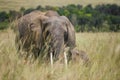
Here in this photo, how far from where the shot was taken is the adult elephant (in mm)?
5574

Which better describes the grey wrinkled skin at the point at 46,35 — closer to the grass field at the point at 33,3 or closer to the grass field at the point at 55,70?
the grass field at the point at 55,70

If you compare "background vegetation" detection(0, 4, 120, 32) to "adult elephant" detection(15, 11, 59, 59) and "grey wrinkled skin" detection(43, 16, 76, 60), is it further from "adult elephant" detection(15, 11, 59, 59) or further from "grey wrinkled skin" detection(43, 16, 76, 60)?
"grey wrinkled skin" detection(43, 16, 76, 60)

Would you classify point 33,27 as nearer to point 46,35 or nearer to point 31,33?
point 31,33

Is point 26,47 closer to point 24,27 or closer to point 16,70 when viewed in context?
point 24,27

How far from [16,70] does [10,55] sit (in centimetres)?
39

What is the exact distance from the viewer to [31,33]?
597 cm

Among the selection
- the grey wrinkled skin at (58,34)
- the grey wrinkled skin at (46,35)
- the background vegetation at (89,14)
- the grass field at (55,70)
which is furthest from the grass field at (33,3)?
the grass field at (55,70)

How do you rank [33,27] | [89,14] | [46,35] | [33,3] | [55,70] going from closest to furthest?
A: [55,70]
[46,35]
[33,27]
[33,3]
[89,14]

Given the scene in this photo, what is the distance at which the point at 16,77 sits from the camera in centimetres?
360

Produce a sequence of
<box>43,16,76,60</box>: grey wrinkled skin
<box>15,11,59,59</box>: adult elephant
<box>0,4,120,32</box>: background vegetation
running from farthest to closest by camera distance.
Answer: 1. <box>0,4,120,32</box>: background vegetation
2. <box>15,11,59,59</box>: adult elephant
3. <box>43,16,76,60</box>: grey wrinkled skin

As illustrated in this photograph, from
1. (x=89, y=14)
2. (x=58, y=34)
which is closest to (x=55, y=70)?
(x=58, y=34)

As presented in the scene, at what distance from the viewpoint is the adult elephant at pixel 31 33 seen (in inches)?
219

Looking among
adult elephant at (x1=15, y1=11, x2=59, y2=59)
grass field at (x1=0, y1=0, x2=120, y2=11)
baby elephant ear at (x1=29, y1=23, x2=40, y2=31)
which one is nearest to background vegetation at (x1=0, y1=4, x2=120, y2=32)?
grass field at (x1=0, y1=0, x2=120, y2=11)

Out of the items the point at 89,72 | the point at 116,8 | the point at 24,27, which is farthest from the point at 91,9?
the point at 89,72
